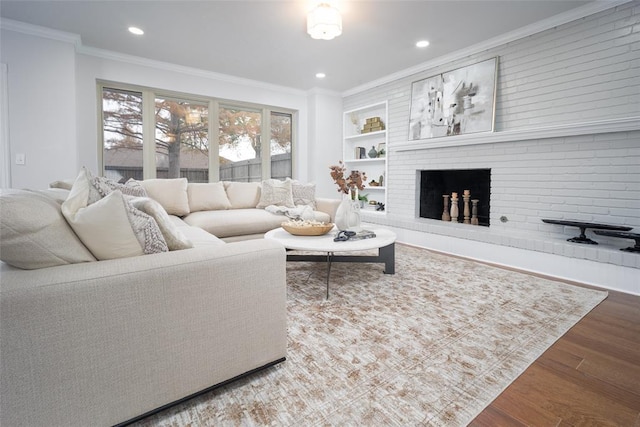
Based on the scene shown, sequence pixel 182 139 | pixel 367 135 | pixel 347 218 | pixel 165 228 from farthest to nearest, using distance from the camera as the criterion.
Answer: pixel 367 135 → pixel 182 139 → pixel 347 218 → pixel 165 228

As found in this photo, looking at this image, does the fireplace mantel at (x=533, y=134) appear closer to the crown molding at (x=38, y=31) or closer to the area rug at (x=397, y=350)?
the area rug at (x=397, y=350)

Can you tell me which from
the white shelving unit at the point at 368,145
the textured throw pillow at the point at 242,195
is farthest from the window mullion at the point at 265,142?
the white shelving unit at the point at 368,145

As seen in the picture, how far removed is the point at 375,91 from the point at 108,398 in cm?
535

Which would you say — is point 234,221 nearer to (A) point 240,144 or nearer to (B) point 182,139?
(B) point 182,139

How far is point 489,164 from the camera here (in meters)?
3.80

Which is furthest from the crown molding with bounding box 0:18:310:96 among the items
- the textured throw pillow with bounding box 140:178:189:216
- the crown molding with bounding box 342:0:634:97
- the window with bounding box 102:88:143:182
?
the crown molding with bounding box 342:0:634:97

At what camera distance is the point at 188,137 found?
4.87 metres

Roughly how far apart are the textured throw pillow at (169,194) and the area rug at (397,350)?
179 cm

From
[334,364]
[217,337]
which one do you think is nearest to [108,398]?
[217,337]

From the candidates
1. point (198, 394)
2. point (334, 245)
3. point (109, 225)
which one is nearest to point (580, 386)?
point (334, 245)

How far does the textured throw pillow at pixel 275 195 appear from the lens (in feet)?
13.9

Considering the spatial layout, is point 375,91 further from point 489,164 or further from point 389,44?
point 489,164

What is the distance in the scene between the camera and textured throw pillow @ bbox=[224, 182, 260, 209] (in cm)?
423

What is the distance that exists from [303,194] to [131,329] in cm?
348
